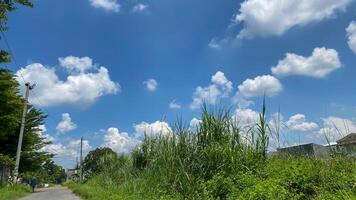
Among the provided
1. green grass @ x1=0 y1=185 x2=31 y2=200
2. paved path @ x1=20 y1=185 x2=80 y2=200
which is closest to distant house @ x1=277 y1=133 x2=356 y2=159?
paved path @ x1=20 y1=185 x2=80 y2=200

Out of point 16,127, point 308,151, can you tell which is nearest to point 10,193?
point 16,127

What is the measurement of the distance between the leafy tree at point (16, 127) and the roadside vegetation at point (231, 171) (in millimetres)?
22558

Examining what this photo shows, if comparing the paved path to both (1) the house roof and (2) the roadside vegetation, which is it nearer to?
(2) the roadside vegetation

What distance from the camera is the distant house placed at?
31.7ft

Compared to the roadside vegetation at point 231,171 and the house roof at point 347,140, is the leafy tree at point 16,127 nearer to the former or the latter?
the roadside vegetation at point 231,171

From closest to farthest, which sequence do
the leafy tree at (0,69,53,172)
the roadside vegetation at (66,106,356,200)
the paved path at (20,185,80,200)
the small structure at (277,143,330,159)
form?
the roadside vegetation at (66,106,356,200)
the small structure at (277,143,330,159)
the paved path at (20,185,80,200)
the leafy tree at (0,69,53,172)

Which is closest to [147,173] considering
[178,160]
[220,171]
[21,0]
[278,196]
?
[178,160]

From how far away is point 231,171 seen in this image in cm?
1173

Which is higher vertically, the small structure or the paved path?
the small structure

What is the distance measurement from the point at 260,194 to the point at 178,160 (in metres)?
5.26

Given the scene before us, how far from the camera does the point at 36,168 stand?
5619 cm

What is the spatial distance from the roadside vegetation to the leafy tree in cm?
2256

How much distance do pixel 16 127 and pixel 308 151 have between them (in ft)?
125

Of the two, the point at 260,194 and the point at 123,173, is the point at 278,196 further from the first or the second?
the point at 123,173
